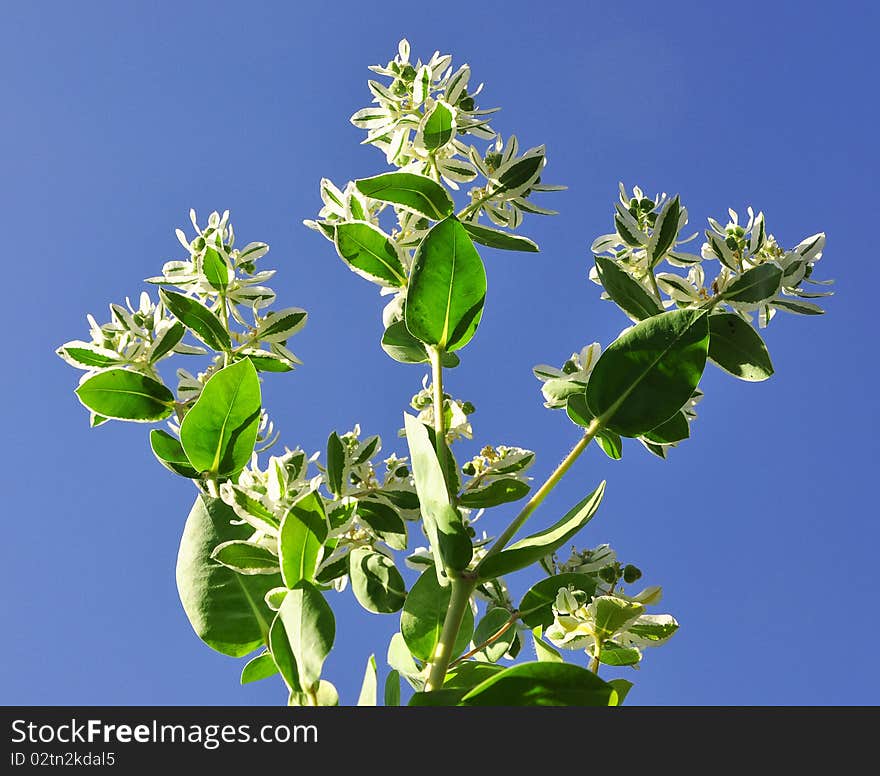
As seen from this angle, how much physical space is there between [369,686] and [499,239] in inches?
42.6

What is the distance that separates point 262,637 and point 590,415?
857 millimetres

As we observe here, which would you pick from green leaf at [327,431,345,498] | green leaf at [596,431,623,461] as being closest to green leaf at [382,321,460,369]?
green leaf at [327,431,345,498]

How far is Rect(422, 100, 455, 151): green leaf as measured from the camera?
6.82 ft

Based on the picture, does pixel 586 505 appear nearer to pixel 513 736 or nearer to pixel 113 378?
pixel 513 736

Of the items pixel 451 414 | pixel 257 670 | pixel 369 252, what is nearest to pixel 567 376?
pixel 451 414

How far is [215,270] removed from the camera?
2172 millimetres

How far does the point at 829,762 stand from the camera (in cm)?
130

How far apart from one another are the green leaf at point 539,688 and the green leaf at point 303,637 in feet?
0.89

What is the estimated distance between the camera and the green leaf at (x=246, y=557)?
1619 millimetres

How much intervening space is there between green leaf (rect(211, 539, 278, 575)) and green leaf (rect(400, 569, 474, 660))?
0.31 meters

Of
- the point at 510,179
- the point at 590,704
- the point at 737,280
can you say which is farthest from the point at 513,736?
the point at 510,179

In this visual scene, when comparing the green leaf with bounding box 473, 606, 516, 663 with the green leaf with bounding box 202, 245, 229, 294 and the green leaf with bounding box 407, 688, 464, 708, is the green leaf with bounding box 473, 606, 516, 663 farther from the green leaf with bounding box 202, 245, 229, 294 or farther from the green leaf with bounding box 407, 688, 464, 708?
the green leaf with bounding box 202, 245, 229, 294

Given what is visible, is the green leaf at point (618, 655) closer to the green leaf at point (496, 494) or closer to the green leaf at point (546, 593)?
the green leaf at point (546, 593)

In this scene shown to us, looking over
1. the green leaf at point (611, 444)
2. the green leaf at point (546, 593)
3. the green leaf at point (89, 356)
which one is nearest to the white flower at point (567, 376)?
the green leaf at point (611, 444)
